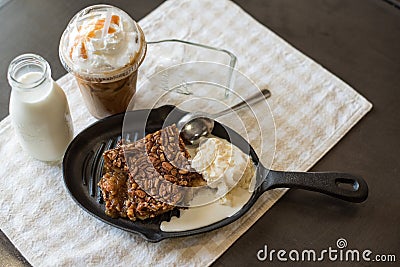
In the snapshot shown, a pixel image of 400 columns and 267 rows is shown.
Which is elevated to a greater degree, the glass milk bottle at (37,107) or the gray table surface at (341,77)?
the glass milk bottle at (37,107)

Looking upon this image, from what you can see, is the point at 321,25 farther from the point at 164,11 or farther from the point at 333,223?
the point at 333,223

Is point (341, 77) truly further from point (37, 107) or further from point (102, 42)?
point (37, 107)

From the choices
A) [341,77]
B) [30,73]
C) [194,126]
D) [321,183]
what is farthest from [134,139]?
[341,77]

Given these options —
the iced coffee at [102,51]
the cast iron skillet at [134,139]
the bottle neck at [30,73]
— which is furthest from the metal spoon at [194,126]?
the bottle neck at [30,73]

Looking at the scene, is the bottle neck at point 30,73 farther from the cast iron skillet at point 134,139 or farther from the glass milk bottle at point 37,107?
the cast iron skillet at point 134,139

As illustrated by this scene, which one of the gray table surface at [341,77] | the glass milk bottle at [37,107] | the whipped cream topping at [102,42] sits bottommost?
the gray table surface at [341,77]

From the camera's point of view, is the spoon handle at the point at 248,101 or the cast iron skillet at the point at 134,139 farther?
the spoon handle at the point at 248,101

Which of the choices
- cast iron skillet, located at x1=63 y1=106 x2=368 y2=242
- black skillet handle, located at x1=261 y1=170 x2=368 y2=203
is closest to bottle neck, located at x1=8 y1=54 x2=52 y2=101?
cast iron skillet, located at x1=63 y1=106 x2=368 y2=242
